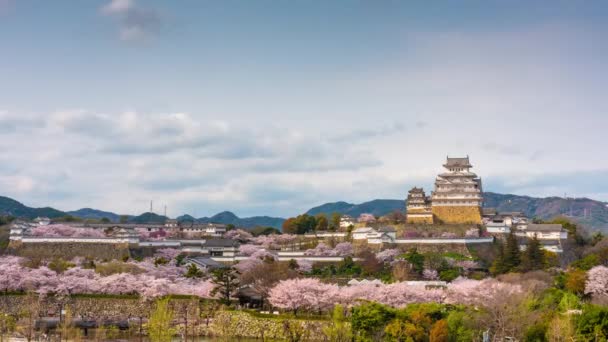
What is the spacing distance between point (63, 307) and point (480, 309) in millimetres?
26935

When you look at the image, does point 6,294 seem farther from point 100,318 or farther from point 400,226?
point 400,226

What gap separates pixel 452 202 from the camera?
71312 mm

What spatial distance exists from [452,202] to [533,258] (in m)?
15.2

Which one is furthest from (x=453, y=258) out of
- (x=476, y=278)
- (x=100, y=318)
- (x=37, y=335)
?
(x=37, y=335)

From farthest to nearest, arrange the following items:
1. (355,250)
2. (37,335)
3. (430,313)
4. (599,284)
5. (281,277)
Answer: (355,250), (281,277), (599,284), (37,335), (430,313)

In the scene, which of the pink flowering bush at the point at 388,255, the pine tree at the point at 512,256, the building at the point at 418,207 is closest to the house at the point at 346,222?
the building at the point at 418,207

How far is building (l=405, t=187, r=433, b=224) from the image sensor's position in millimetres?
71875

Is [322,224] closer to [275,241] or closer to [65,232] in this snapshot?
[275,241]

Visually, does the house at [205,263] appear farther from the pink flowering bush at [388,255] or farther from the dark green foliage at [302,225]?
the dark green foliage at [302,225]

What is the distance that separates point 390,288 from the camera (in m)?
49.3

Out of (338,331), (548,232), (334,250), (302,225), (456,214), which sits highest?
(456,214)

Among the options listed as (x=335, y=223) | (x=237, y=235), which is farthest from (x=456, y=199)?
(x=237, y=235)

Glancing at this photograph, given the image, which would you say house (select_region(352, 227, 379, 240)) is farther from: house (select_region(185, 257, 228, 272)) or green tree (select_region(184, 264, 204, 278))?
green tree (select_region(184, 264, 204, 278))

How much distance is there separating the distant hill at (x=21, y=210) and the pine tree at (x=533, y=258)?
108m
